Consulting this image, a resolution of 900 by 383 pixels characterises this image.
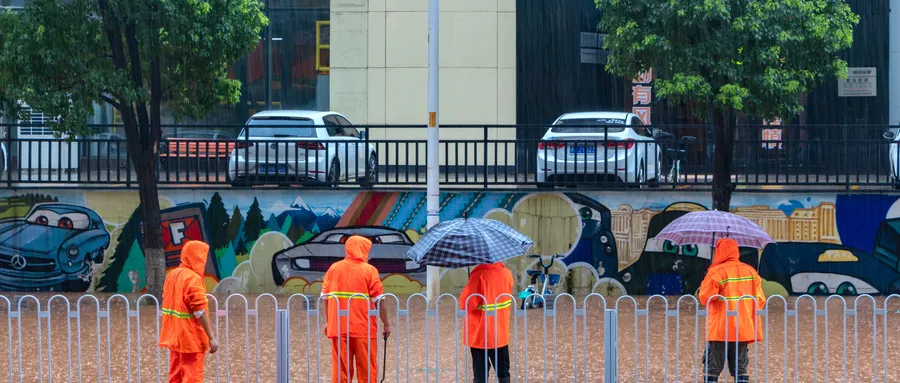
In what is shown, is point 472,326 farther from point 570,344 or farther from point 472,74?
point 472,74

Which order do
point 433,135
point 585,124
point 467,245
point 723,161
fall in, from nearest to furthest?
point 467,245 < point 433,135 < point 723,161 < point 585,124

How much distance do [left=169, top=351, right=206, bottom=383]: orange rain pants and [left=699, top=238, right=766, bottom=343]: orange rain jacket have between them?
406cm

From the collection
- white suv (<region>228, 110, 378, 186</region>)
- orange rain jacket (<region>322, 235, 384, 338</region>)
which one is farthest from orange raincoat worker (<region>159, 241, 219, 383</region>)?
white suv (<region>228, 110, 378, 186</region>)

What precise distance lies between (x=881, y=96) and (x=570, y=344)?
15108mm

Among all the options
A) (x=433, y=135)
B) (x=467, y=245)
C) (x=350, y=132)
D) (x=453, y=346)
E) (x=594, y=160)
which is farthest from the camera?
(x=350, y=132)

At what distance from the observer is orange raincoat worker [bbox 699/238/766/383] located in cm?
818

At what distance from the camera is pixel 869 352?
10.6 metres

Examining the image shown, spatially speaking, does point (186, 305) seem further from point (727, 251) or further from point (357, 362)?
point (727, 251)

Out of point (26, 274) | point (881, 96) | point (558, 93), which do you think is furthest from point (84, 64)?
point (881, 96)

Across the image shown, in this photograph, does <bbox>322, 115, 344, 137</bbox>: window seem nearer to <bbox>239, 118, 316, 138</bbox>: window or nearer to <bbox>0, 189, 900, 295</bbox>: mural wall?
<bbox>239, 118, 316, 138</bbox>: window

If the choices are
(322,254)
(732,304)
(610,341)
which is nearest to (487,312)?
(610,341)

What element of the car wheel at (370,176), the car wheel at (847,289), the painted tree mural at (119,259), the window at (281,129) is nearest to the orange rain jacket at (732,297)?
the car wheel at (847,289)

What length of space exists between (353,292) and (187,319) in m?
1.28

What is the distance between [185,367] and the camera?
7.80 meters
